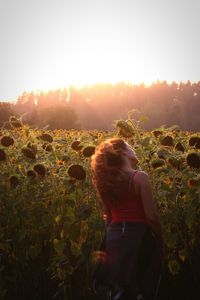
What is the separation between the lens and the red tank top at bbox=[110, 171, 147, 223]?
3.96m

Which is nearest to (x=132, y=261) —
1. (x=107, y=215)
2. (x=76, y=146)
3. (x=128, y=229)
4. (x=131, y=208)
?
(x=128, y=229)

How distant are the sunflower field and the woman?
2.80 feet

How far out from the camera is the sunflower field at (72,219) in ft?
16.3

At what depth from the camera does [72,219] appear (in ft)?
15.9

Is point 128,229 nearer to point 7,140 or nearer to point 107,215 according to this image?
point 107,215

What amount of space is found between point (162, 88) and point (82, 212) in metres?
79.3

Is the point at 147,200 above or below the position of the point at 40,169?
above

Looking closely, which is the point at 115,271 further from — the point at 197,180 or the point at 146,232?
the point at 197,180

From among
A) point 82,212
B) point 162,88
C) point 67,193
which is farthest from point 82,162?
point 162,88

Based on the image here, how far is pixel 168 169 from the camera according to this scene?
16.7 feet

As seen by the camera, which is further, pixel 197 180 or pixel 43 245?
pixel 43 245

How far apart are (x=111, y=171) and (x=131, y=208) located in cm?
34

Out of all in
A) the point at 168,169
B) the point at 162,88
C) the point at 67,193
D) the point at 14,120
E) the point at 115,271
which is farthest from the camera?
the point at 162,88

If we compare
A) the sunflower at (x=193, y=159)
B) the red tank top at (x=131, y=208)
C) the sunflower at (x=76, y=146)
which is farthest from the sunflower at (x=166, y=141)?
the red tank top at (x=131, y=208)
